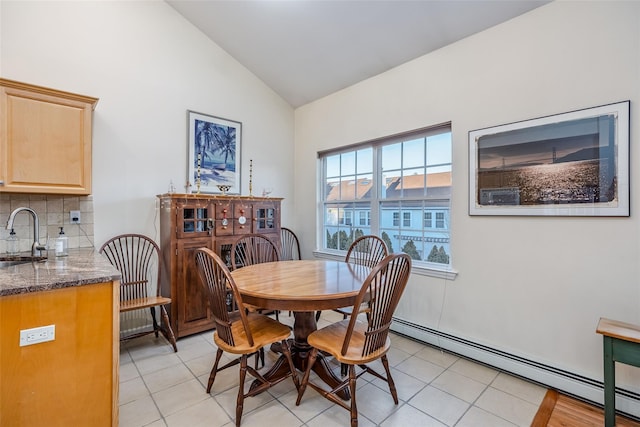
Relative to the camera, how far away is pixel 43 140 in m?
2.24

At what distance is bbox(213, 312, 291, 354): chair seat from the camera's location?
5.76 feet

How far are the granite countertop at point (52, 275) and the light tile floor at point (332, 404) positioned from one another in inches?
37.5

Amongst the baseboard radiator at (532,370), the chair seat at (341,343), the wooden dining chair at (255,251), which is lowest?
the baseboard radiator at (532,370)

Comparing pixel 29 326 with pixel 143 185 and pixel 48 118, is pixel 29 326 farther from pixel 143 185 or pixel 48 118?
pixel 143 185

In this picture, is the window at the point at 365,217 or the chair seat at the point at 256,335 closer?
the chair seat at the point at 256,335

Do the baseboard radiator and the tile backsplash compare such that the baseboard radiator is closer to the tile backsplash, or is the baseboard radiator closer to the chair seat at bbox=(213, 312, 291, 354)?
the chair seat at bbox=(213, 312, 291, 354)

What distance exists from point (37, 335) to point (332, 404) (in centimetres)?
167

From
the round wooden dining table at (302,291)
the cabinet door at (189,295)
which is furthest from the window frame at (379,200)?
the cabinet door at (189,295)

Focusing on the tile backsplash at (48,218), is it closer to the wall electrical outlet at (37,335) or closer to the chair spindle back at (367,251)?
the wall electrical outlet at (37,335)

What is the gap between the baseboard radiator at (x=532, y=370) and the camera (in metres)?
1.85

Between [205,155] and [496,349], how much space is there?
355cm

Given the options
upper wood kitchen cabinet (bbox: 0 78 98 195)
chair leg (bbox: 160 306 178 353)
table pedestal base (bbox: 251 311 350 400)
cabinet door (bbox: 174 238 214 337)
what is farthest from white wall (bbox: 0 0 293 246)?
table pedestal base (bbox: 251 311 350 400)

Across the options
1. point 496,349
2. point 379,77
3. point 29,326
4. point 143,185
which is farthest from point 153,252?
point 496,349

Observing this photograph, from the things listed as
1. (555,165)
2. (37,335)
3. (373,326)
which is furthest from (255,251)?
(555,165)
